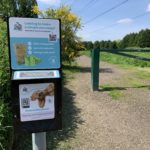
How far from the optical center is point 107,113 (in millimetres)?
6359

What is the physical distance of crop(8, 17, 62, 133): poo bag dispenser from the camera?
225 centimetres

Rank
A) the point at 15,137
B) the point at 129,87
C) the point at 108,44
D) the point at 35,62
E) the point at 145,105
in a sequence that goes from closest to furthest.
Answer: the point at 35,62, the point at 15,137, the point at 145,105, the point at 129,87, the point at 108,44

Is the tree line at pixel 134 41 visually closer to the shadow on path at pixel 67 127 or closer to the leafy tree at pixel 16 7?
the leafy tree at pixel 16 7

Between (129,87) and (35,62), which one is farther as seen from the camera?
(129,87)

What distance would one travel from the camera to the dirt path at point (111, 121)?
185 inches

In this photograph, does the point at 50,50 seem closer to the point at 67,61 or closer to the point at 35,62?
the point at 35,62

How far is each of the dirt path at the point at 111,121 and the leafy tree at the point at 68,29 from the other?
7.22 meters

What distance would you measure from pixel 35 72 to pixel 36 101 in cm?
22

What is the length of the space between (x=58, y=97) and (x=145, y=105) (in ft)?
16.5

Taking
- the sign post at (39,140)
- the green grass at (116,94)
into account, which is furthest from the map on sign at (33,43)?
the green grass at (116,94)

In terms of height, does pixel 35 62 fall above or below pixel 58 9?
below

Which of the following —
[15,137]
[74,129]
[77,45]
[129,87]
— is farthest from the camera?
[77,45]

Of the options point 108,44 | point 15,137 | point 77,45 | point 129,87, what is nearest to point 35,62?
point 15,137

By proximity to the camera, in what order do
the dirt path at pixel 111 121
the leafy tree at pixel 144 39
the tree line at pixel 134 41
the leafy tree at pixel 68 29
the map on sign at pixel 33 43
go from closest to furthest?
the map on sign at pixel 33 43 → the dirt path at pixel 111 121 → the leafy tree at pixel 68 29 → the leafy tree at pixel 144 39 → the tree line at pixel 134 41
